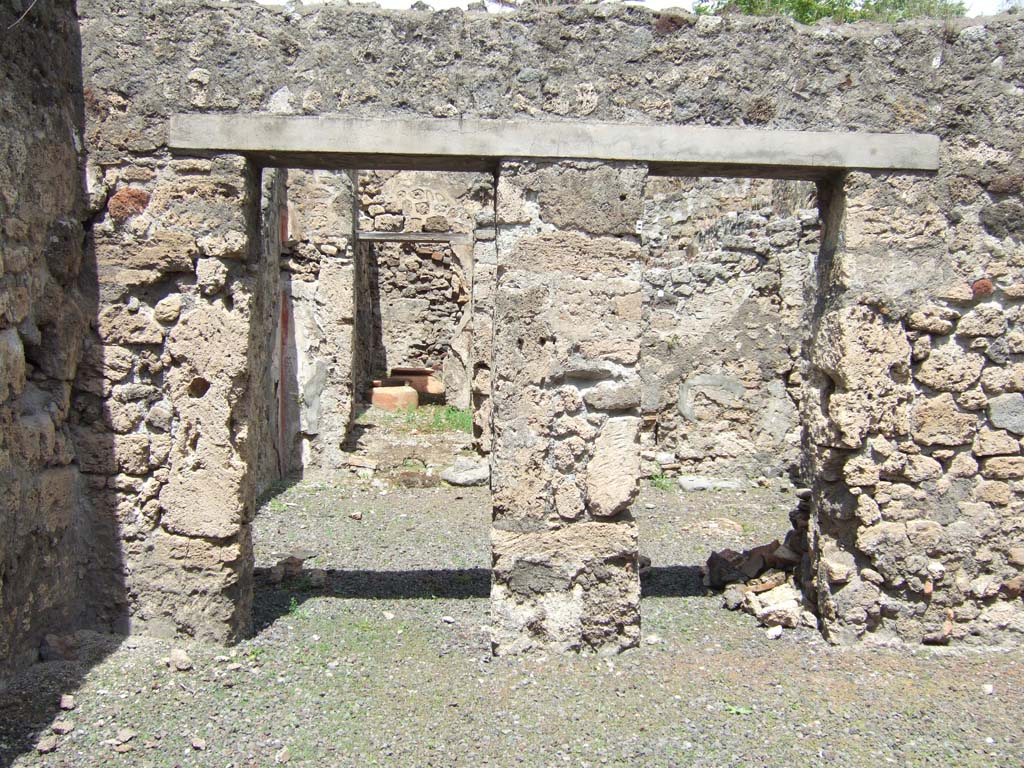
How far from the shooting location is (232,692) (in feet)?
11.5

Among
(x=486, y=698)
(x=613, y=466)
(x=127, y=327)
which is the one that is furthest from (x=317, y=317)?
(x=486, y=698)

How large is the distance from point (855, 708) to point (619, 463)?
1387 mm

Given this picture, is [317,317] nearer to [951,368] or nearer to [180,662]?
[180,662]

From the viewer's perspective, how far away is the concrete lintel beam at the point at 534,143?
3672mm

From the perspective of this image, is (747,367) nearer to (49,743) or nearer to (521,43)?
(521,43)

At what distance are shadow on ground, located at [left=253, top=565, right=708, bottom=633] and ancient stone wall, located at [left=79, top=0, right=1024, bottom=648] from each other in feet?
1.97

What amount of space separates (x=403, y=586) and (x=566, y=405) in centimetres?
171

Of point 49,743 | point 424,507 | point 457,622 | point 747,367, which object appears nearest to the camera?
point 49,743

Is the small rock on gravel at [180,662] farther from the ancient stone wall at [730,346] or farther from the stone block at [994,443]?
Result: the ancient stone wall at [730,346]

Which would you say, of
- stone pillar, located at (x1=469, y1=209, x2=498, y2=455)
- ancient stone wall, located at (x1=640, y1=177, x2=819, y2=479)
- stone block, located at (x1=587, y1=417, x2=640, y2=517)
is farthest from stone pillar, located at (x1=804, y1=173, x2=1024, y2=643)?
stone pillar, located at (x1=469, y1=209, x2=498, y2=455)

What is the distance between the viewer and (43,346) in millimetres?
3562

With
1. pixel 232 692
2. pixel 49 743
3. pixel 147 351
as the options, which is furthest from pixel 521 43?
pixel 49 743

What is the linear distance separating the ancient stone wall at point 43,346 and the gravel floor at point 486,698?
0.93 feet

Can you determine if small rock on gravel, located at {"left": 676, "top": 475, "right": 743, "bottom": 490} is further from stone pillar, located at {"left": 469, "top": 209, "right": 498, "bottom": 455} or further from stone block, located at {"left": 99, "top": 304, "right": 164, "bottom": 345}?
stone block, located at {"left": 99, "top": 304, "right": 164, "bottom": 345}
